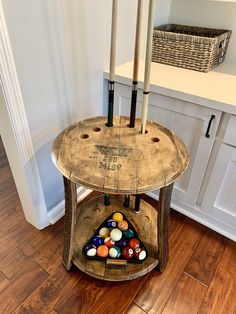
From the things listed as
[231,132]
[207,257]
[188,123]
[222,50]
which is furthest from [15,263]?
[222,50]

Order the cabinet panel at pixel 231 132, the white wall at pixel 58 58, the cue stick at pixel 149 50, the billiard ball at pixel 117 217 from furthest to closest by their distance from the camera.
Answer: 1. the billiard ball at pixel 117 217
2. the cabinet panel at pixel 231 132
3. the white wall at pixel 58 58
4. the cue stick at pixel 149 50

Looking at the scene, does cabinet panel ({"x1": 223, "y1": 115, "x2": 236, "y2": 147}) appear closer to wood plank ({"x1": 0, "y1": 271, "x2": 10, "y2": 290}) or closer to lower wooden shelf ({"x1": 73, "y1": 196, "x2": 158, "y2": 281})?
lower wooden shelf ({"x1": 73, "y1": 196, "x2": 158, "y2": 281})

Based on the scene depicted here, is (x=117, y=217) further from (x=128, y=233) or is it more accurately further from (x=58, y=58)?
(x=58, y=58)

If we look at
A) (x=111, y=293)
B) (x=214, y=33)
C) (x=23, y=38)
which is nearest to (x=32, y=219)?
(x=111, y=293)

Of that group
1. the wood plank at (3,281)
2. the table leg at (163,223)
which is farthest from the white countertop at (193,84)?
the wood plank at (3,281)

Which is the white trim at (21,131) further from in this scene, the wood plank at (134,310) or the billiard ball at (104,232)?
the wood plank at (134,310)

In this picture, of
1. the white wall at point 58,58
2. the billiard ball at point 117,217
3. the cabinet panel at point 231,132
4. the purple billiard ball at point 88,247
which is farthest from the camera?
the billiard ball at point 117,217

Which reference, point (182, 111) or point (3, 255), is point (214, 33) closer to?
point (182, 111)

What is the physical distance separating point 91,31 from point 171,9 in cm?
72

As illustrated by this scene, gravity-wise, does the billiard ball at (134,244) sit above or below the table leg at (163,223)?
below

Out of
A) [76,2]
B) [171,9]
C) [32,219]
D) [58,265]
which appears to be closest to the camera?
[76,2]

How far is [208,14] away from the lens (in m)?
1.47

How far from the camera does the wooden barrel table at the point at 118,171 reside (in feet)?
2.74

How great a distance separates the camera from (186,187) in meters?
1.43
